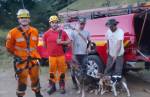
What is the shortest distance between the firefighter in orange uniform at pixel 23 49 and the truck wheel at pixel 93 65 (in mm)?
1993

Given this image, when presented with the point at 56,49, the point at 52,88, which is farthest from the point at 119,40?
the point at 52,88

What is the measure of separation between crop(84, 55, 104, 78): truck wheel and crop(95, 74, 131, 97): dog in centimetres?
28

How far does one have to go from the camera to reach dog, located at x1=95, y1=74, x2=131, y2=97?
9876 mm

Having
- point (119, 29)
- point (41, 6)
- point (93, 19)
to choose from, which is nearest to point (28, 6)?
point (41, 6)

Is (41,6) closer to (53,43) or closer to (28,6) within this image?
(28,6)

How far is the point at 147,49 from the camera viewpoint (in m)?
10.6

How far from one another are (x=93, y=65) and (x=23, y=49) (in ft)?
7.89

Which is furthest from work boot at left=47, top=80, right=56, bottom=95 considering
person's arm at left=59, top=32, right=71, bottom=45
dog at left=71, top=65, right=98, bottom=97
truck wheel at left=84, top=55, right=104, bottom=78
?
person's arm at left=59, top=32, right=71, bottom=45

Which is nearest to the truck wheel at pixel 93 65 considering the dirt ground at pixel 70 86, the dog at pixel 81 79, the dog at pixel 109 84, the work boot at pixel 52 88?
the dog at pixel 81 79

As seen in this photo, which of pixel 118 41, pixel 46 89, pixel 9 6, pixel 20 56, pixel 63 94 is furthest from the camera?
pixel 9 6

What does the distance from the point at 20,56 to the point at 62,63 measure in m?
1.77

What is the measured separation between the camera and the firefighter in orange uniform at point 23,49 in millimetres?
8609

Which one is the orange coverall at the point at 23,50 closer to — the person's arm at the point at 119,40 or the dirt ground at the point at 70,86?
the dirt ground at the point at 70,86

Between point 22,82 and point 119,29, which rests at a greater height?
point 119,29
